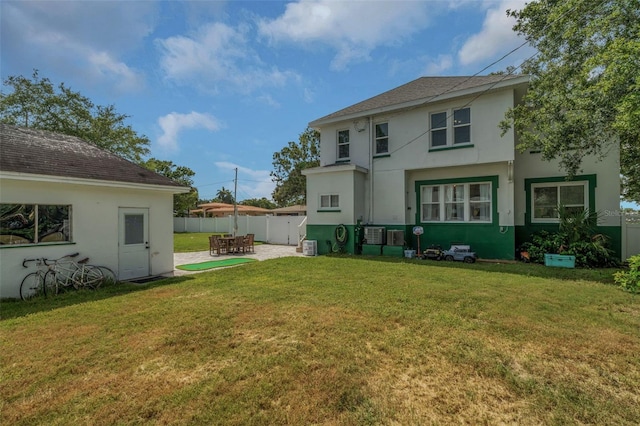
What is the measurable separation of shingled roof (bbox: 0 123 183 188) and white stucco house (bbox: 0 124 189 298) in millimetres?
16

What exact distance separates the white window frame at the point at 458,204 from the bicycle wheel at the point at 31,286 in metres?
11.6

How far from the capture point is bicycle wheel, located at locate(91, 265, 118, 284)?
7.00 metres

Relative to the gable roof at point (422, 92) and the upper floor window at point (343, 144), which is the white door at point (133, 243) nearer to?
the upper floor window at point (343, 144)

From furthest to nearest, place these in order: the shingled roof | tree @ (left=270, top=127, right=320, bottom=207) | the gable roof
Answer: tree @ (left=270, top=127, right=320, bottom=207) → the gable roof → the shingled roof

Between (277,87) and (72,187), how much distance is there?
8540 mm

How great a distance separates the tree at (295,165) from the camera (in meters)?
29.1

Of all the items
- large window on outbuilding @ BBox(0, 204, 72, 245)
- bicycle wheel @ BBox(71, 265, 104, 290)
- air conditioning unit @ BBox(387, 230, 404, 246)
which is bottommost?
bicycle wheel @ BBox(71, 265, 104, 290)

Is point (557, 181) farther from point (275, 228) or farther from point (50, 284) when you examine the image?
point (50, 284)

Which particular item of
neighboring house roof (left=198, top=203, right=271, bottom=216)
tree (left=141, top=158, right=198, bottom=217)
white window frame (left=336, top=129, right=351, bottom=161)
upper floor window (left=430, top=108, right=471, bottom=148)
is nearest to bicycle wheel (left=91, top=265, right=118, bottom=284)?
white window frame (left=336, top=129, right=351, bottom=161)

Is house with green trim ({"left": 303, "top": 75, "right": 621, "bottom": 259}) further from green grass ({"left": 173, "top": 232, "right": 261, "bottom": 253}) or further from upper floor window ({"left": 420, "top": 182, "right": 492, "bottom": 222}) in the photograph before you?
green grass ({"left": 173, "top": 232, "right": 261, "bottom": 253})

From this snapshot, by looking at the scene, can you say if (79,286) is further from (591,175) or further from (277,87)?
(591,175)

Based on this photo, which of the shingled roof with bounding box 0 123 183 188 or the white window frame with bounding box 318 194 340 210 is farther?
the white window frame with bounding box 318 194 340 210

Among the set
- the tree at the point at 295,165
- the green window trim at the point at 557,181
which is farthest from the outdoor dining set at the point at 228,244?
the tree at the point at 295,165

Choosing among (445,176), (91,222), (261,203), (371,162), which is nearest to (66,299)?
(91,222)
